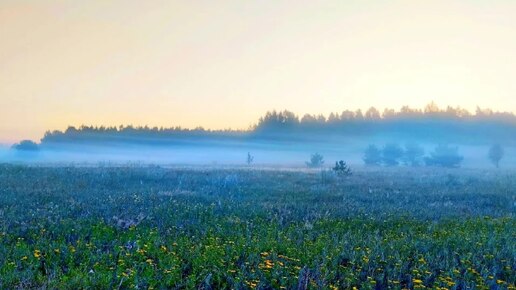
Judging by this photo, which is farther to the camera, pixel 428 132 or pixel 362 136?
pixel 362 136

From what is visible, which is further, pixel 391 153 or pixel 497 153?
pixel 391 153

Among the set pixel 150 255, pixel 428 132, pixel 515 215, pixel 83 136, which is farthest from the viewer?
pixel 83 136

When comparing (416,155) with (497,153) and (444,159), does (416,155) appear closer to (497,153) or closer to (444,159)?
(444,159)

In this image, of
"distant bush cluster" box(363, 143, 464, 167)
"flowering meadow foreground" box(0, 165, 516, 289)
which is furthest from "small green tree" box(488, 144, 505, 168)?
"flowering meadow foreground" box(0, 165, 516, 289)

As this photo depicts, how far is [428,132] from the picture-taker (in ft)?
497

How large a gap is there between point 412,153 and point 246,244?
10994cm

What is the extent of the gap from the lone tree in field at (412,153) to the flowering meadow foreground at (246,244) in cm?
9675

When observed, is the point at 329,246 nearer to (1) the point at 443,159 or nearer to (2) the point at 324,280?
(2) the point at 324,280

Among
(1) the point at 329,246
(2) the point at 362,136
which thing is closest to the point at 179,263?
(1) the point at 329,246

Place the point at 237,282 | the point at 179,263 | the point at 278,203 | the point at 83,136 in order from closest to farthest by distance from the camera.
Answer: the point at 237,282 < the point at 179,263 < the point at 278,203 < the point at 83,136

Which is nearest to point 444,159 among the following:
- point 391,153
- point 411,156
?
point 391,153

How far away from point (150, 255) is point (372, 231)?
6.52m

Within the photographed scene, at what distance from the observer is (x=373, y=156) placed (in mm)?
112000

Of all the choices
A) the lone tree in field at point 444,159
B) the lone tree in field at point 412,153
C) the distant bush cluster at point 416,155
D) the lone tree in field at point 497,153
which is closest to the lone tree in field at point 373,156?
the distant bush cluster at point 416,155
